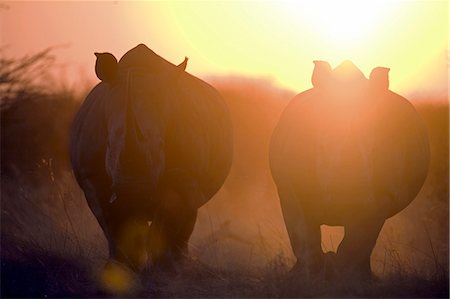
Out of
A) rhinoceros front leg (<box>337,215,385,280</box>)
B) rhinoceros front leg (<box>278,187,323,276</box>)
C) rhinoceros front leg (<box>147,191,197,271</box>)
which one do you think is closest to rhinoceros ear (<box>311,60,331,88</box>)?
rhinoceros front leg (<box>278,187,323,276</box>)

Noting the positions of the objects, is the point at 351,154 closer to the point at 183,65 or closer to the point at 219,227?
the point at 183,65

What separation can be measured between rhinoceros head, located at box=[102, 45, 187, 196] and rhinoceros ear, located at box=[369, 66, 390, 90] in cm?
199

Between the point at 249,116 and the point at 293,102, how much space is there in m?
13.8

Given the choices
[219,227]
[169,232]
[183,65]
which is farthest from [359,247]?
[219,227]

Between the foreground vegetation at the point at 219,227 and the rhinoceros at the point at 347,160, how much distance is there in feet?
1.21

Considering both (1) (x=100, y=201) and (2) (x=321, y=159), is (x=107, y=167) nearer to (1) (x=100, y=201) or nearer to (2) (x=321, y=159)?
(1) (x=100, y=201)

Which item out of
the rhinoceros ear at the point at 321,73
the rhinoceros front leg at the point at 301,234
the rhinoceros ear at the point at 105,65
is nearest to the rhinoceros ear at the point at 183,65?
the rhinoceros ear at the point at 105,65

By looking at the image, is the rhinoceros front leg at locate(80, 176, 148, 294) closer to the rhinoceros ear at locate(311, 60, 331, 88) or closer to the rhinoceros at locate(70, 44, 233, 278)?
the rhinoceros at locate(70, 44, 233, 278)

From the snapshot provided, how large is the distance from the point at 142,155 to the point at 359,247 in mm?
2261

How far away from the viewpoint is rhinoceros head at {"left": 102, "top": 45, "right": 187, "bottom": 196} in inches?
416

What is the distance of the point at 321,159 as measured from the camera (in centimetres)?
1150

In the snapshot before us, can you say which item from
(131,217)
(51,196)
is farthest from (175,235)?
(51,196)

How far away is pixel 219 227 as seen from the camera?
50.9 feet

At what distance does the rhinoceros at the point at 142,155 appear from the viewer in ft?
34.9
